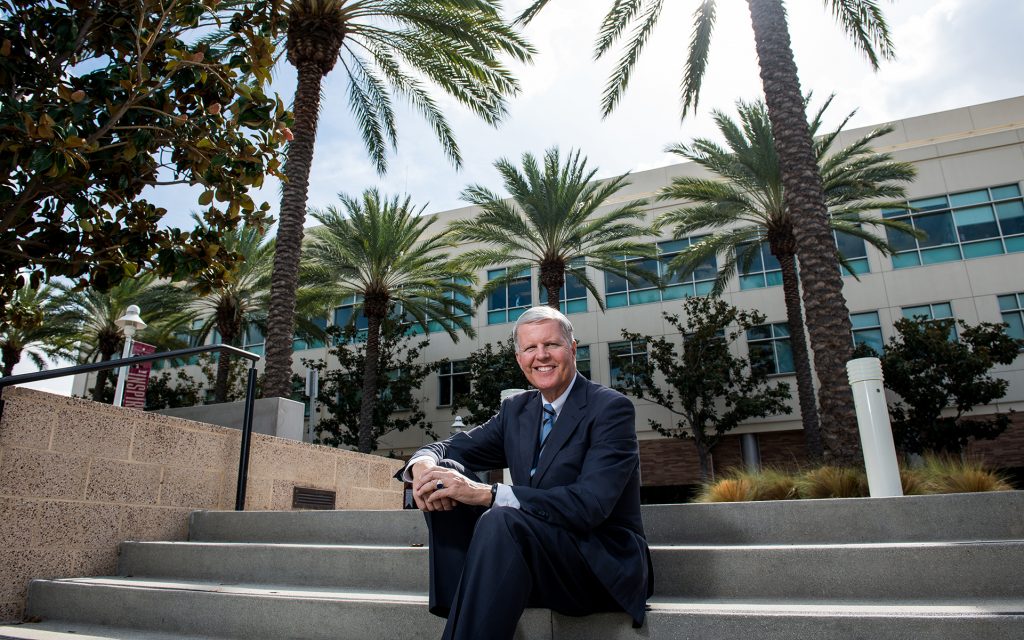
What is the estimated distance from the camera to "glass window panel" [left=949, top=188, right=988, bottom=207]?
2323 centimetres

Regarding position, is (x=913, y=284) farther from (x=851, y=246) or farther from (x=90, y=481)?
(x=90, y=481)

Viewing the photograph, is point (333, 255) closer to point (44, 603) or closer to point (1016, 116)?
point (44, 603)

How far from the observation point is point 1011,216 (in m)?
22.6

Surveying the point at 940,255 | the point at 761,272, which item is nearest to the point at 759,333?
the point at 761,272

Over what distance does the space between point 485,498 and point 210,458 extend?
414 centimetres

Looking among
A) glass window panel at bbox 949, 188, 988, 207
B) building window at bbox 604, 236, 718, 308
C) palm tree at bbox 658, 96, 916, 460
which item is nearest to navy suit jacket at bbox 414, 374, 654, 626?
palm tree at bbox 658, 96, 916, 460

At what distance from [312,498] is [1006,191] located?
2589 centimetres

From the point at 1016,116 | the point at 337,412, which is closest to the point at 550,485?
the point at 337,412

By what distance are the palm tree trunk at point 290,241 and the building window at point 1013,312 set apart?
22175 mm

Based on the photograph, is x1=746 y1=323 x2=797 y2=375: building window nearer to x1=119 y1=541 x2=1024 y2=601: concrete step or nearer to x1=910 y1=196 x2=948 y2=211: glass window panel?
x1=910 y1=196 x2=948 y2=211: glass window panel

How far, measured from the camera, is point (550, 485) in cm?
262

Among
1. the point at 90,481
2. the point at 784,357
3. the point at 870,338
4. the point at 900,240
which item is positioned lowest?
the point at 90,481

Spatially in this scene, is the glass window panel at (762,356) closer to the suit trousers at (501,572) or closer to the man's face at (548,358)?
the man's face at (548,358)

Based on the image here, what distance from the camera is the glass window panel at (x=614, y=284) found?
27.0 metres
